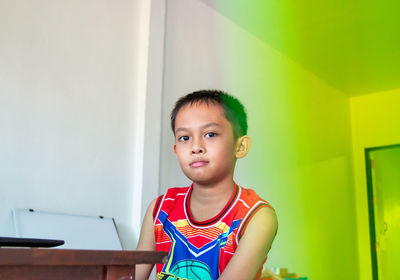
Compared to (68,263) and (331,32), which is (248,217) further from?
(331,32)

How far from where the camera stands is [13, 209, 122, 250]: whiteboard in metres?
1.56

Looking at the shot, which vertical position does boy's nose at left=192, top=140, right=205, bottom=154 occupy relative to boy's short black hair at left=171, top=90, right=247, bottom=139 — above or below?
below

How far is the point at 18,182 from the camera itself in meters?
1.62

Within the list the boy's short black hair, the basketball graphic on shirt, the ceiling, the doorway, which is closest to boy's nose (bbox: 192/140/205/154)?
the boy's short black hair

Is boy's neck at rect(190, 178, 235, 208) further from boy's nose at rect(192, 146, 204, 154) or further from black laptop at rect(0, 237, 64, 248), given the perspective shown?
black laptop at rect(0, 237, 64, 248)

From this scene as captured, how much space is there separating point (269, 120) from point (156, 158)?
1.29 metres

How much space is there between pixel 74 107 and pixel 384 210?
377 centimetres

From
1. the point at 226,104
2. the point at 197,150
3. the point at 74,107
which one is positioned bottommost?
the point at 197,150

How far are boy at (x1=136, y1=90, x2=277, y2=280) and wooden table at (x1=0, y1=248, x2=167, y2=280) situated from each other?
0.29 m

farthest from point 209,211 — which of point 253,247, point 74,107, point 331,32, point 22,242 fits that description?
point 331,32

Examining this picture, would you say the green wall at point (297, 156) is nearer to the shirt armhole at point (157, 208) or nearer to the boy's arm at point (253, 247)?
the shirt armhole at point (157, 208)

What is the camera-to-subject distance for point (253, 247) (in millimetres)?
743

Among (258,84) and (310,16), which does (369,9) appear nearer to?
(310,16)

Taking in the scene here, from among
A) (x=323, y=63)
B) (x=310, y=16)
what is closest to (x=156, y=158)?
(x=310, y=16)
